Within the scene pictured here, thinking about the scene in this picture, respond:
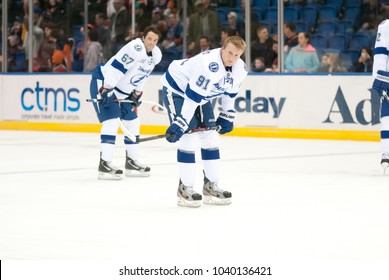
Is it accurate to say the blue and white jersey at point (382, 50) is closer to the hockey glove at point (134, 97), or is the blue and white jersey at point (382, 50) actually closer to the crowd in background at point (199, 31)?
the hockey glove at point (134, 97)

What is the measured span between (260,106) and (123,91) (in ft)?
17.0

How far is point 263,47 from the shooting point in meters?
15.1

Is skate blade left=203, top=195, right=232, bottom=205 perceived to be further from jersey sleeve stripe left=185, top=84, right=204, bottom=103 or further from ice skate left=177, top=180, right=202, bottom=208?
jersey sleeve stripe left=185, top=84, right=204, bottom=103

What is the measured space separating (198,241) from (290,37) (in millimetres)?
9099

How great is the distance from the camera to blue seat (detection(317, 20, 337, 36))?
14680 millimetres

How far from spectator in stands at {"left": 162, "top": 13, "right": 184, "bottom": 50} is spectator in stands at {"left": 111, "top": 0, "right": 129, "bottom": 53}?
743 millimetres

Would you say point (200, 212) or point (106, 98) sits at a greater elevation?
point (106, 98)

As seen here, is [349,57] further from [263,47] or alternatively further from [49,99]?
[49,99]

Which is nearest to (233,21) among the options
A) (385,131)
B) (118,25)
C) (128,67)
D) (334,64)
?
(334,64)

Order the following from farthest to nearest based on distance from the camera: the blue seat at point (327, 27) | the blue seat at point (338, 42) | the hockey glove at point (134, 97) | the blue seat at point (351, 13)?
the blue seat at point (327, 27)
the blue seat at point (338, 42)
the blue seat at point (351, 13)
the hockey glove at point (134, 97)

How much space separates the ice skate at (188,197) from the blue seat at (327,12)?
24.8 ft

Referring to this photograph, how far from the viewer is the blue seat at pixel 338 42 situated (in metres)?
14.5

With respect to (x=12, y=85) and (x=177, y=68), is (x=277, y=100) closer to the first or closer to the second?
(x=12, y=85)

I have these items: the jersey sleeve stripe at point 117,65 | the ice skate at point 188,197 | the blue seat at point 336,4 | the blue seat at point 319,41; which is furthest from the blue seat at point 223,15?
the ice skate at point 188,197
